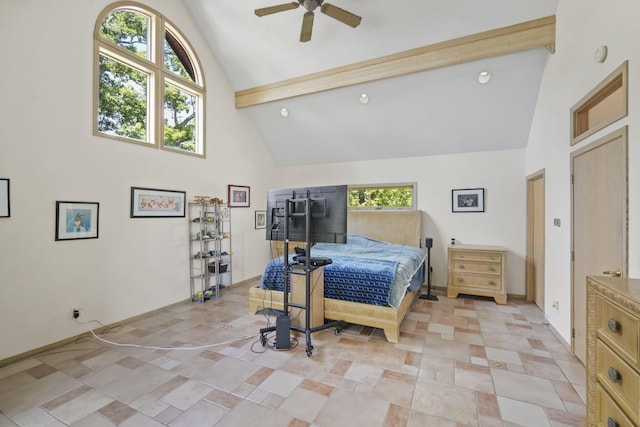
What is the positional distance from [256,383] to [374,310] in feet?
4.50

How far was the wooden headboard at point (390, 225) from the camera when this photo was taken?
501 centimetres

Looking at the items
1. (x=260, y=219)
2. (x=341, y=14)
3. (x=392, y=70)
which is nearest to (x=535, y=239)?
(x=392, y=70)

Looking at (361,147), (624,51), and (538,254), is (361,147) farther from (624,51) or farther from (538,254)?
(624,51)

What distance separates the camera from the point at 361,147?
534 centimetres

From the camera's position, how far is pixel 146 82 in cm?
384

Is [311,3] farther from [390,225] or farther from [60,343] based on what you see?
[60,343]

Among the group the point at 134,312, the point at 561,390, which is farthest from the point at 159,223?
the point at 561,390

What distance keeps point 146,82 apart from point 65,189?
180 centimetres

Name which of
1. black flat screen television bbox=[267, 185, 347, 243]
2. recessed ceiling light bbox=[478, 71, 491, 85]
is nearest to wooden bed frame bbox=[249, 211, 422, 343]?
black flat screen television bbox=[267, 185, 347, 243]

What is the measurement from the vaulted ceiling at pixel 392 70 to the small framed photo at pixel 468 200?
0.72 metres

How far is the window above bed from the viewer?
17.3 ft

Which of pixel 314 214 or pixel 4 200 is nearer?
pixel 4 200

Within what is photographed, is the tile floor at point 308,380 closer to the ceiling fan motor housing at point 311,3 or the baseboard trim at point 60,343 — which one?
the baseboard trim at point 60,343

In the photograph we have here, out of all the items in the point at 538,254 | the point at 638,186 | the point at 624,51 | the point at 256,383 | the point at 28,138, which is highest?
the point at 624,51
